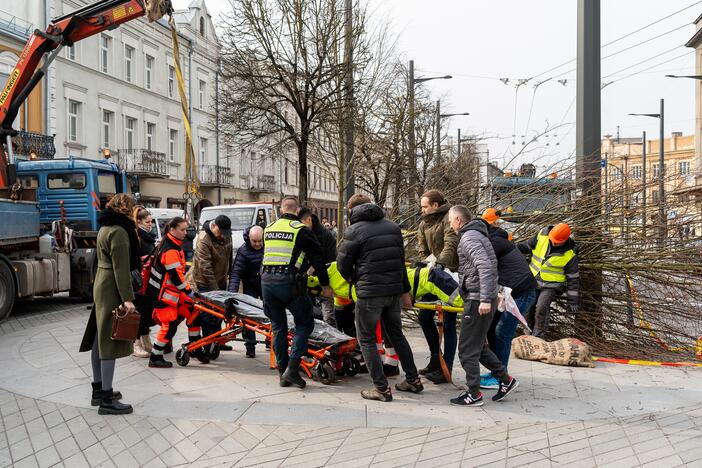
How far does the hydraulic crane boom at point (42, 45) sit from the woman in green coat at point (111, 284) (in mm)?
7844

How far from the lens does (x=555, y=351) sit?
25.5 feet

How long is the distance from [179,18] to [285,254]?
3563 cm

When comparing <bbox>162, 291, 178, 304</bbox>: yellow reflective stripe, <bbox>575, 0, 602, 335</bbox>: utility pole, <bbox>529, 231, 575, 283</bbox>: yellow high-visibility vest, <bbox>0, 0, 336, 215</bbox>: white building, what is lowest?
<bbox>162, 291, 178, 304</bbox>: yellow reflective stripe

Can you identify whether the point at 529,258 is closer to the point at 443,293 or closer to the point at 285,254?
the point at 443,293

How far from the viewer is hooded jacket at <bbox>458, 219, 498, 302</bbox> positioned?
5.86 m

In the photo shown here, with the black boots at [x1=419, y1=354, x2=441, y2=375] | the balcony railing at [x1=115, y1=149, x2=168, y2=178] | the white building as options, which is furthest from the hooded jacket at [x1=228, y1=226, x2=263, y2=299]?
the balcony railing at [x1=115, y1=149, x2=168, y2=178]

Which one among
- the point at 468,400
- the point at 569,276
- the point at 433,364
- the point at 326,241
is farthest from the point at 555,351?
the point at 326,241

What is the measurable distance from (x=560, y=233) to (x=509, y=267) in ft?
5.37

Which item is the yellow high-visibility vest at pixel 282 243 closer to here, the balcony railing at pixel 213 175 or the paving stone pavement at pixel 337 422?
the paving stone pavement at pixel 337 422

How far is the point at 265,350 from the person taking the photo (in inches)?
347

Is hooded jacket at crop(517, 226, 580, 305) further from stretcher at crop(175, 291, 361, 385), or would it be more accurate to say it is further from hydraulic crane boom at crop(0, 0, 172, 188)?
hydraulic crane boom at crop(0, 0, 172, 188)

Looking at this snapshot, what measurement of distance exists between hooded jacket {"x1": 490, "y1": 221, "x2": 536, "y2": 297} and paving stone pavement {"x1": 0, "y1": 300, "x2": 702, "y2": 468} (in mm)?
973

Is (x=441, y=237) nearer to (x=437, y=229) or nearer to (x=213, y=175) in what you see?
(x=437, y=229)

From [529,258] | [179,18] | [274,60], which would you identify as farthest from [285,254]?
[179,18]
